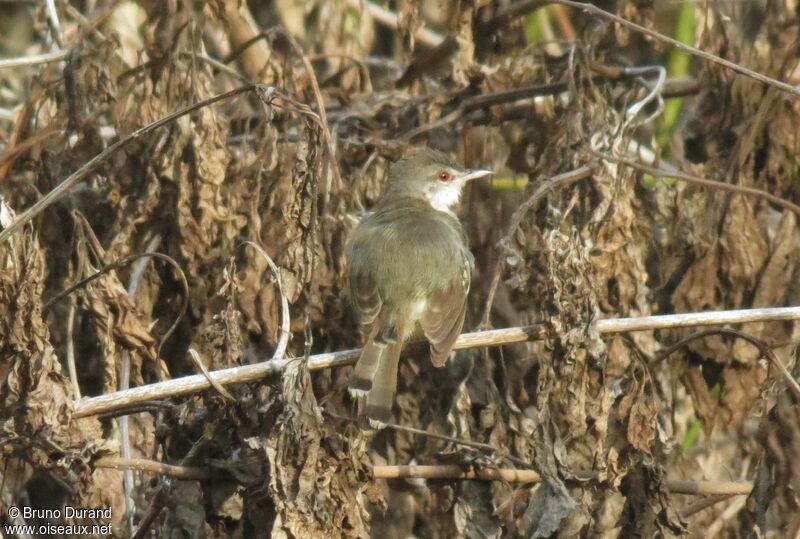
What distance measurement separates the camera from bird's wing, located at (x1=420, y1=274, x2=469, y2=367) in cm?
450

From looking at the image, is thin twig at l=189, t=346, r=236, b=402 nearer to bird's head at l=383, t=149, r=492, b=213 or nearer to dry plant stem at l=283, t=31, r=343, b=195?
dry plant stem at l=283, t=31, r=343, b=195

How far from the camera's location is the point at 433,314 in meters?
4.79

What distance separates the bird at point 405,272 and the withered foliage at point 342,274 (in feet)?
0.50

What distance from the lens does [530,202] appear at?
4.05 metres

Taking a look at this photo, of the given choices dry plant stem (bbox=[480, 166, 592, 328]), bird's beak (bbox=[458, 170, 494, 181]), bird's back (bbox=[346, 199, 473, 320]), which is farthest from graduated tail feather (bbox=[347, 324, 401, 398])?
bird's beak (bbox=[458, 170, 494, 181])

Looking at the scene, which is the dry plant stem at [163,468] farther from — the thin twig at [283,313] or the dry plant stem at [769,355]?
the dry plant stem at [769,355]

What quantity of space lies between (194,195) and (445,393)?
53.3 inches

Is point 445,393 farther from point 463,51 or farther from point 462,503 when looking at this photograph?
point 463,51

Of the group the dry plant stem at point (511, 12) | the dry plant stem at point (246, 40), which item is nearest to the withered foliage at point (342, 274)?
the dry plant stem at point (511, 12)

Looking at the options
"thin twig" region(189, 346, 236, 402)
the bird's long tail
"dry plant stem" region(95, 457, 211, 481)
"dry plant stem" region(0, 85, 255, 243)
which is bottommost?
the bird's long tail

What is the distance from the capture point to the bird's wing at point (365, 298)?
4.77 m

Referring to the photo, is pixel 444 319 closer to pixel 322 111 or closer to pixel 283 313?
pixel 283 313

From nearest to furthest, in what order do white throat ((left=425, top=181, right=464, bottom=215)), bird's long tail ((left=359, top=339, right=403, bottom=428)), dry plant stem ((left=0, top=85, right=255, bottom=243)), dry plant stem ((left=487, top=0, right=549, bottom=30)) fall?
1. dry plant stem ((left=0, top=85, right=255, bottom=243))
2. bird's long tail ((left=359, top=339, right=403, bottom=428))
3. dry plant stem ((left=487, top=0, right=549, bottom=30))
4. white throat ((left=425, top=181, right=464, bottom=215))

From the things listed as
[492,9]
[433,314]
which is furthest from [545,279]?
[492,9]
